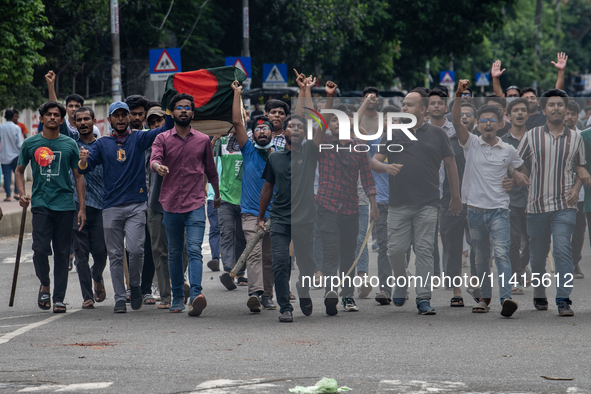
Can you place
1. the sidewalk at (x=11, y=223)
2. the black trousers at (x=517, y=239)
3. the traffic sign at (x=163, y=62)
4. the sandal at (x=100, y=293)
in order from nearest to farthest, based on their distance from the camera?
the black trousers at (x=517, y=239)
the sandal at (x=100, y=293)
the sidewalk at (x=11, y=223)
the traffic sign at (x=163, y=62)

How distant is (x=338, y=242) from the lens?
8.16 m

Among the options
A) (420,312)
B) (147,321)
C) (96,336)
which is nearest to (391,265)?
(420,312)

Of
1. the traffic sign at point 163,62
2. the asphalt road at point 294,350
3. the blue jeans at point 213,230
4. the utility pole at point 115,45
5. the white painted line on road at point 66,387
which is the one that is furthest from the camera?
the utility pole at point 115,45

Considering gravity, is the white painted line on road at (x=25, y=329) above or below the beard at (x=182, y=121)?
below

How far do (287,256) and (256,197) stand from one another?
3.14ft

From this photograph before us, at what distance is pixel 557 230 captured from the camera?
8.02 meters

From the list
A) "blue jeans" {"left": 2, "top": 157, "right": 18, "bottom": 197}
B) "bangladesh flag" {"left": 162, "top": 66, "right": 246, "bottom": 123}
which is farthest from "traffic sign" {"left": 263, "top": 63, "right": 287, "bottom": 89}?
"bangladesh flag" {"left": 162, "top": 66, "right": 246, "bottom": 123}

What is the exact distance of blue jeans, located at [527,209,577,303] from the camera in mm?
7891

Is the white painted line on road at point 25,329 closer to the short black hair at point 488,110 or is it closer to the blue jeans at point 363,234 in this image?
the blue jeans at point 363,234

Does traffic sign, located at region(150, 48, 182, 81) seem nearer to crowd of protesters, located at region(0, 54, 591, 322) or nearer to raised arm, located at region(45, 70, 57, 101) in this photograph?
raised arm, located at region(45, 70, 57, 101)

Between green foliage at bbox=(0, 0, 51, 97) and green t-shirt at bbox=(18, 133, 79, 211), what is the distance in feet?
37.1

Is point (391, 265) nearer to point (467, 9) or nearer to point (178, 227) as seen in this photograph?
point (178, 227)

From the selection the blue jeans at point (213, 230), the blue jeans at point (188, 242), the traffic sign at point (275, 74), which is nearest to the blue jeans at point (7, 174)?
the blue jeans at point (213, 230)

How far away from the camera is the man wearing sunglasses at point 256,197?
27.3ft
